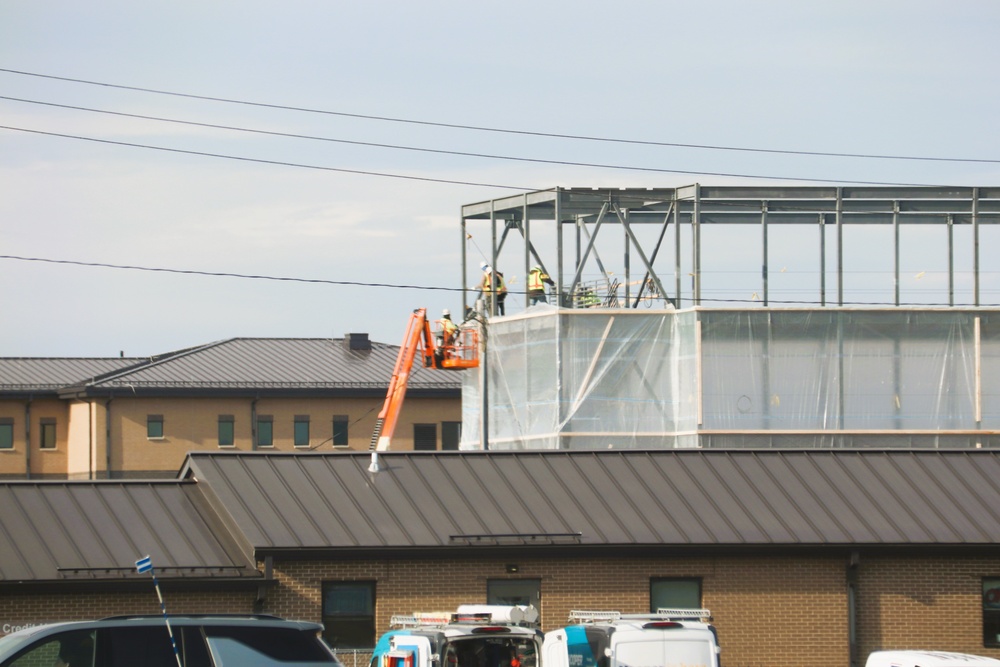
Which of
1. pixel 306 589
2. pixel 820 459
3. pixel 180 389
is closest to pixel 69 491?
pixel 306 589

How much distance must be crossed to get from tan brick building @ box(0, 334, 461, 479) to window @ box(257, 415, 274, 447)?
0.05 m

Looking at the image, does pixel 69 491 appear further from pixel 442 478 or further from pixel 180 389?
pixel 180 389

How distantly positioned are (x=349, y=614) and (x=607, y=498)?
16.4 ft

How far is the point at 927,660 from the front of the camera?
1856 cm

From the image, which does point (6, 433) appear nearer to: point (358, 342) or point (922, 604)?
point (358, 342)

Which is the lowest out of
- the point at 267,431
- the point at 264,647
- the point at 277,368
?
the point at 264,647

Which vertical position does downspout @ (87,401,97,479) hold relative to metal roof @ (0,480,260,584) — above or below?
above

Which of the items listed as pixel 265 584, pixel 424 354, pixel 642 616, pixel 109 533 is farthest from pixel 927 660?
pixel 424 354

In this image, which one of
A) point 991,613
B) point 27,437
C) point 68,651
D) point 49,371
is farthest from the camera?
point 49,371

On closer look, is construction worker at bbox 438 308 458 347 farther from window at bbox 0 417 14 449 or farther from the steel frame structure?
window at bbox 0 417 14 449

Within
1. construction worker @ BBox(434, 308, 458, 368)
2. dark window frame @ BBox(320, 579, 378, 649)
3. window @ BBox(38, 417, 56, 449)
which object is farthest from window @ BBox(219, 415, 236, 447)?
dark window frame @ BBox(320, 579, 378, 649)

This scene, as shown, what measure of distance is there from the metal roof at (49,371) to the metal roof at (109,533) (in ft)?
158

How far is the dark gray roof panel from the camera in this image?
72625mm

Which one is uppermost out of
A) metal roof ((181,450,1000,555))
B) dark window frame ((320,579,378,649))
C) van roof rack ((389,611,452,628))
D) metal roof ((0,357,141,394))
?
metal roof ((0,357,141,394))
